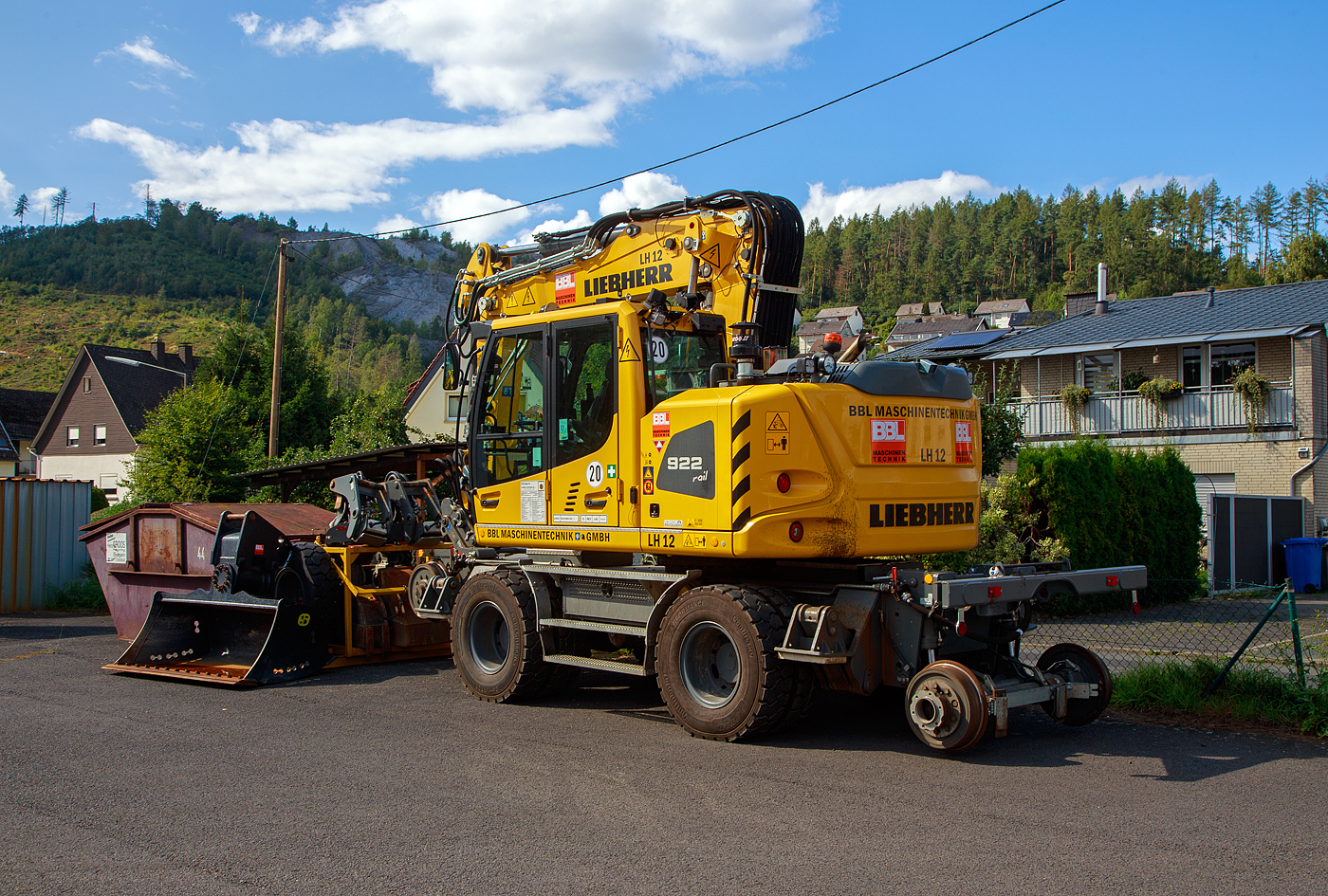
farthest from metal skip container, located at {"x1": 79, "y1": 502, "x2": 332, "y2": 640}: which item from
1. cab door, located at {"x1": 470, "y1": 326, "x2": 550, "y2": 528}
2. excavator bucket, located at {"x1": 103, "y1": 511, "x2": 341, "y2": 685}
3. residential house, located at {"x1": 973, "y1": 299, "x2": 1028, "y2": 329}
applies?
residential house, located at {"x1": 973, "y1": 299, "x2": 1028, "y2": 329}

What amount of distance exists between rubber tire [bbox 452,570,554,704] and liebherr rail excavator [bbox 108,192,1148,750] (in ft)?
0.06

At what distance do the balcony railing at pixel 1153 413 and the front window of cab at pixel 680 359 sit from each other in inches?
747

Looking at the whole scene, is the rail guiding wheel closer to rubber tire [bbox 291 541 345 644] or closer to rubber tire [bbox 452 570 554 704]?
rubber tire [bbox 452 570 554 704]

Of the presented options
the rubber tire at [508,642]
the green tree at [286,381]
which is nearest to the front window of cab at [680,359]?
the rubber tire at [508,642]

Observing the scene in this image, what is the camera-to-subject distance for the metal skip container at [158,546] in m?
11.6

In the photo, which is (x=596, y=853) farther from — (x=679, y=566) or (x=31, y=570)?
(x=31, y=570)

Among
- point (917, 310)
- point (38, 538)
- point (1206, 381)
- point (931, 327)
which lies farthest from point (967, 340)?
point (917, 310)

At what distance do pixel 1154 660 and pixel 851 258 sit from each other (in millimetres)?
141933

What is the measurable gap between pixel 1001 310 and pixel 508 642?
412 ft

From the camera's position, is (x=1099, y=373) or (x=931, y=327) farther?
(x=931, y=327)

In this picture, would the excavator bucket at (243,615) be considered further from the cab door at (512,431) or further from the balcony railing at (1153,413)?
the balcony railing at (1153,413)

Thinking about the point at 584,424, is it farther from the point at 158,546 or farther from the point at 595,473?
the point at 158,546

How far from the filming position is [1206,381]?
2562cm

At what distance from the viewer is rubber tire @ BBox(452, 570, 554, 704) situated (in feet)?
27.5
